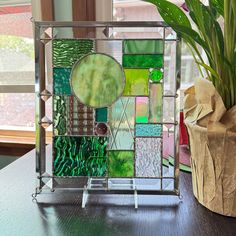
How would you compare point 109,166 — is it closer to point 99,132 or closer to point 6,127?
point 99,132

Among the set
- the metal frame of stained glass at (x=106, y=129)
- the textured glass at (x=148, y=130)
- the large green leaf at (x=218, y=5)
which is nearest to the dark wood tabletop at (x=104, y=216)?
the metal frame of stained glass at (x=106, y=129)

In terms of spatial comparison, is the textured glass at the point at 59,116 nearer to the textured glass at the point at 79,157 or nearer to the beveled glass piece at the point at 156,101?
the textured glass at the point at 79,157

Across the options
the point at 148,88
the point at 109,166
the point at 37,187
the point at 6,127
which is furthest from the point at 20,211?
the point at 6,127

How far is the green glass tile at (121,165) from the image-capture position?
0.54m

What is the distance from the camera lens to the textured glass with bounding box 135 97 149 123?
21.3 inches

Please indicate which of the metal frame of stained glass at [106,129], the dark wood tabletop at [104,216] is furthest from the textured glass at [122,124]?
the dark wood tabletop at [104,216]

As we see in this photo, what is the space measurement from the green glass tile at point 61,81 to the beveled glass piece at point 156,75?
0.54ft

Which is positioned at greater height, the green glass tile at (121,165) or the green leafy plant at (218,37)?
the green leafy plant at (218,37)

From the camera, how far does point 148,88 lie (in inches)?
21.1

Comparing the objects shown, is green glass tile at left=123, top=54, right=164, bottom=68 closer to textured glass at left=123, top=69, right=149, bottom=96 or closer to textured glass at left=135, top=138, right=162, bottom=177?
textured glass at left=123, top=69, right=149, bottom=96

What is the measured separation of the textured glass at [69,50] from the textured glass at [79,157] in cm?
15

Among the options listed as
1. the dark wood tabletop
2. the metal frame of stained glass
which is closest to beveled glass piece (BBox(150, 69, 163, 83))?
the metal frame of stained glass

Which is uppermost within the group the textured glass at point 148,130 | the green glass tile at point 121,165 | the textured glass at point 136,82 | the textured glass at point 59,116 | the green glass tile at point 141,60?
the green glass tile at point 141,60

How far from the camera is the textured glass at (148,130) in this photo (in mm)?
545
